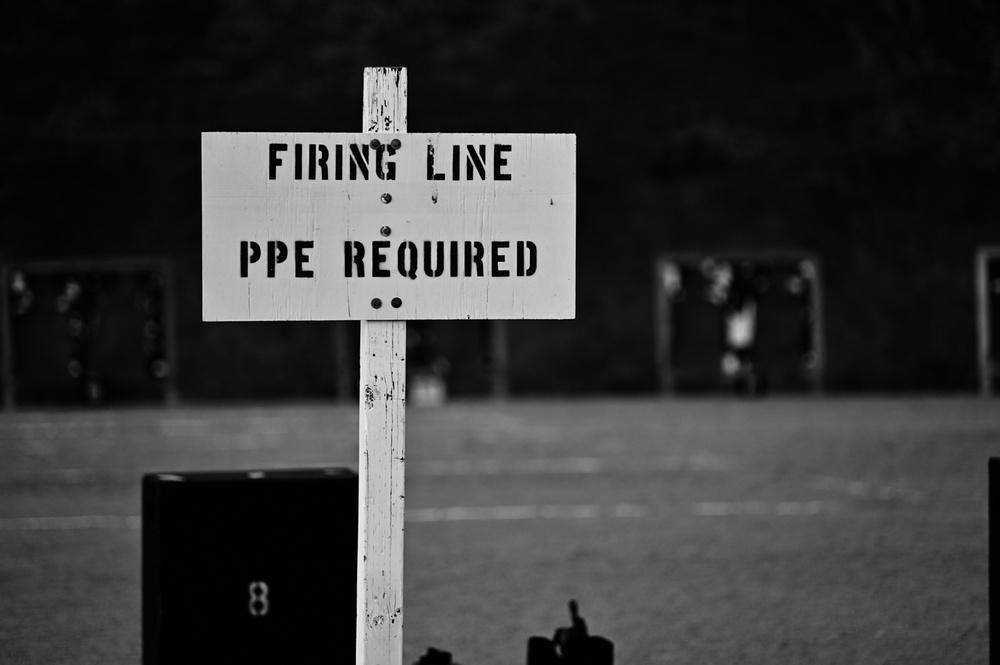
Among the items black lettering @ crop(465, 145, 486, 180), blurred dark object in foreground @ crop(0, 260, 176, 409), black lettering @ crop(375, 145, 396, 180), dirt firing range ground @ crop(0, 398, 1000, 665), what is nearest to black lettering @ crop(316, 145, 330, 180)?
black lettering @ crop(375, 145, 396, 180)

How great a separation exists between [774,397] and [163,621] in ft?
74.3

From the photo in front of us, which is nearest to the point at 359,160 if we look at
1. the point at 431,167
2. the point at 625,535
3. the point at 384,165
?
the point at 384,165

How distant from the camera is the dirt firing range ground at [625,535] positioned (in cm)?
656

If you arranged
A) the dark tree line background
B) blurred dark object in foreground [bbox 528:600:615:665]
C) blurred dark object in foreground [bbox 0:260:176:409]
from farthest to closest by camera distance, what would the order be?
blurred dark object in foreground [bbox 0:260:176:409] → the dark tree line background → blurred dark object in foreground [bbox 528:600:615:665]

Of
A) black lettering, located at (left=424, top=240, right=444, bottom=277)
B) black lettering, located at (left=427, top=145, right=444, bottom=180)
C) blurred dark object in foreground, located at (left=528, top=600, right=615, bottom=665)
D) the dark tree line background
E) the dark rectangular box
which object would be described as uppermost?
the dark tree line background

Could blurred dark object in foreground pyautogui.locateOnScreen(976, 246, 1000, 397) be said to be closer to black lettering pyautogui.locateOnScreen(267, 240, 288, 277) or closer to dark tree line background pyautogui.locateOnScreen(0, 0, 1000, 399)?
dark tree line background pyautogui.locateOnScreen(0, 0, 1000, 399)

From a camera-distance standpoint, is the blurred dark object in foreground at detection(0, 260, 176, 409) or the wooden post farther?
the blurred dark object in foreground at detection(0, 260, 176, 409)

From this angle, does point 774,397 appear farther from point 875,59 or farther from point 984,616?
point 984,616

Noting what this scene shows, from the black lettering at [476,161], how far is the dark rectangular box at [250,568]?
1.07m

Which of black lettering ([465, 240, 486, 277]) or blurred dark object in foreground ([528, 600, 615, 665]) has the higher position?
black lettering ([465, 240, 486, 277])

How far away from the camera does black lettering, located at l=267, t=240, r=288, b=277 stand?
155 inches

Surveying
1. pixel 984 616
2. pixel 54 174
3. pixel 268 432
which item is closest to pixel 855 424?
pixel 268 432

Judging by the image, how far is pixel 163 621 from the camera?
14.6 feet

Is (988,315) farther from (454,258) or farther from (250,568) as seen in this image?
(454,258)
